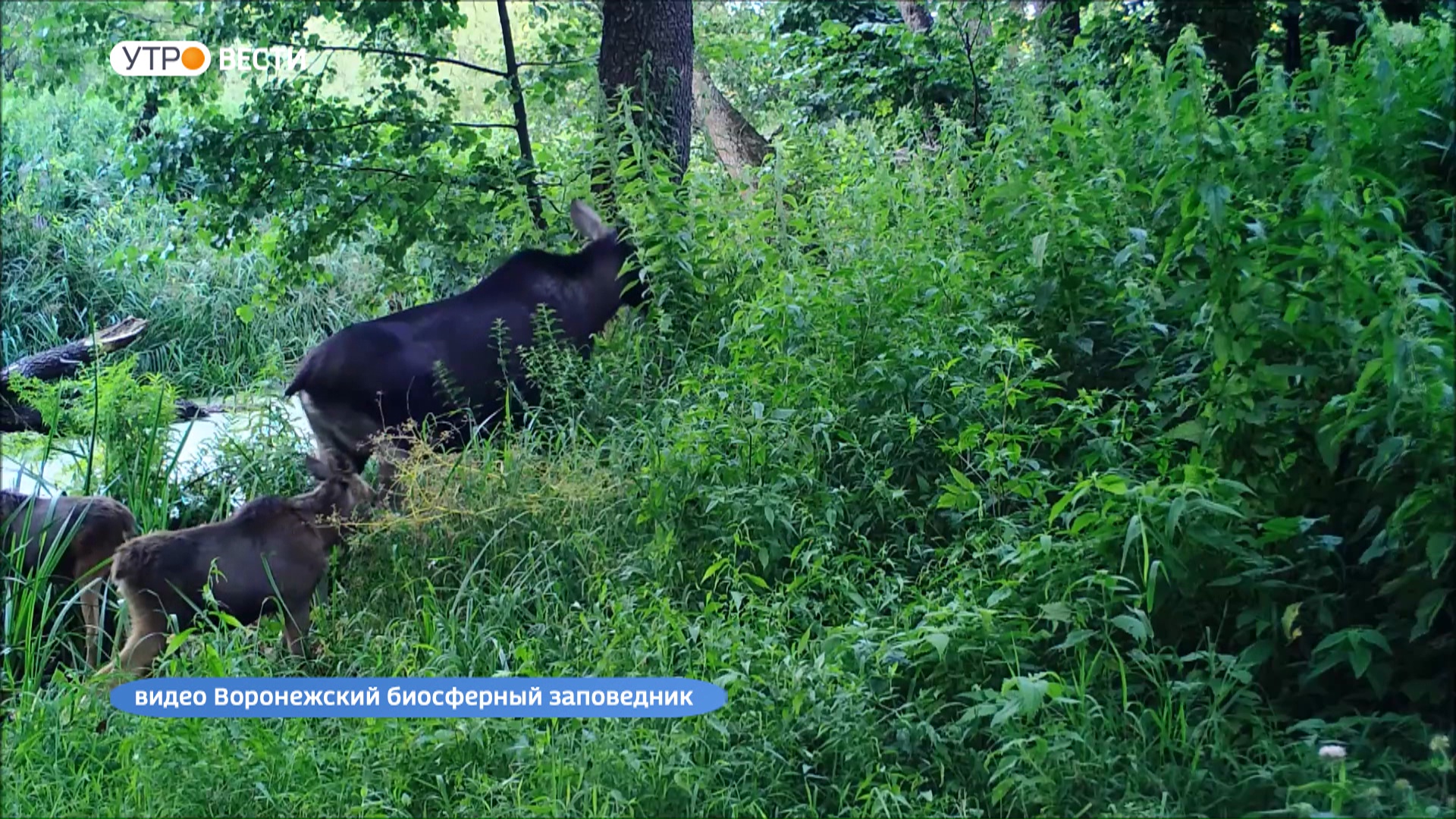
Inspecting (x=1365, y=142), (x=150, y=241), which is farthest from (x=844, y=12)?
(x=150, y=241)

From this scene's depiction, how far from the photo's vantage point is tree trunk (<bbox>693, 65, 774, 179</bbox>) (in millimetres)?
5109

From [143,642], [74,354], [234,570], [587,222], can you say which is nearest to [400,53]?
[587,222]

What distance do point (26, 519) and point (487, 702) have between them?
178cm

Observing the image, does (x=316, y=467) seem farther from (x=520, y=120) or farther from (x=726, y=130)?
(x=726, y=130)

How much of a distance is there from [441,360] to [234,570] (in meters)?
0.90

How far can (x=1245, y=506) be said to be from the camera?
2.94m

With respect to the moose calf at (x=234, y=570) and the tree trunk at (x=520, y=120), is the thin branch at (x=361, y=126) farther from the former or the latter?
the moose calf at (x=234, y=570)

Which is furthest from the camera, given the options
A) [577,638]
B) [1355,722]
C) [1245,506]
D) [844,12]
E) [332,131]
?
[844,12]

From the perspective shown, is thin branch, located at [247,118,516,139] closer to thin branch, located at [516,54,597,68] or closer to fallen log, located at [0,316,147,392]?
thin branch, located at [516,54,597,68]

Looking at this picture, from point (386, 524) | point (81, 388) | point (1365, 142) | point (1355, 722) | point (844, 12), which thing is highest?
point (844, 12)

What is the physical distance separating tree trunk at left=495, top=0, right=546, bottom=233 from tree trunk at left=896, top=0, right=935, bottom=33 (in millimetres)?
1855

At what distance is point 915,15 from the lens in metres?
5.68

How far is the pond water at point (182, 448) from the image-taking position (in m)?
4.03

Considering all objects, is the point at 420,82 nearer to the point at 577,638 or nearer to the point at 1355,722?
the point at 577,638
